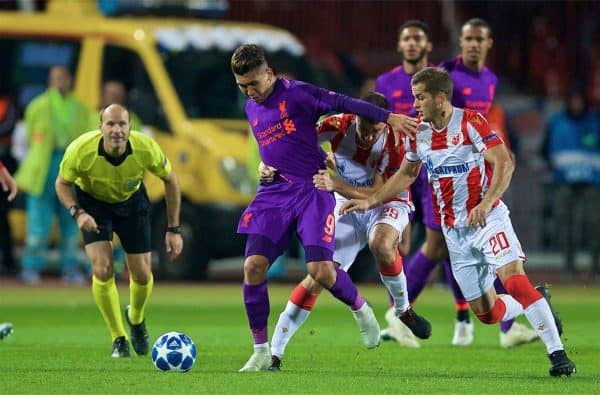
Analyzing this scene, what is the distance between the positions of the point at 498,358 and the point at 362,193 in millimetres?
1698

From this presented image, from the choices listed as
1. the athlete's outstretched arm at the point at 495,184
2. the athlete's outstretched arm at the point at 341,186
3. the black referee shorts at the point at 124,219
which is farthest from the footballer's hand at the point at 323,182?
the black referee shorts at the point at 124,219

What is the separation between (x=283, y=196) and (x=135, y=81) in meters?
9.05

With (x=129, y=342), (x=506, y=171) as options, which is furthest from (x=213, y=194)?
(x=506, y=171)

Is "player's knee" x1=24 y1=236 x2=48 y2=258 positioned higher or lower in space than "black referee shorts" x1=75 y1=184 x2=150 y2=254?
lower

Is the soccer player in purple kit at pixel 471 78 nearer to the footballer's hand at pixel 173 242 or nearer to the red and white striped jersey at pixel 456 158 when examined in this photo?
the red and white striped jersey at pixel 456 158

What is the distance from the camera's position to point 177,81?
766 inches

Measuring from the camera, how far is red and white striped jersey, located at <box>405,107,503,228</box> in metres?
10.8

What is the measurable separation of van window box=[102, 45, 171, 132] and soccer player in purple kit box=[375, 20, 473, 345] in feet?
19.5

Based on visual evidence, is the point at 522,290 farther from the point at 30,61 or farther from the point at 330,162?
the point at 30,61

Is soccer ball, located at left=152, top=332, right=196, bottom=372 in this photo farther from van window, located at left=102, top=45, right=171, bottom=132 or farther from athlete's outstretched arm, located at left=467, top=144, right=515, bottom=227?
van window, located at left=102, top=45, right=171, bottom=132

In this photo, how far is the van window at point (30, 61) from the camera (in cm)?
1981

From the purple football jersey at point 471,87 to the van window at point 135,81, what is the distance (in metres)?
6.34

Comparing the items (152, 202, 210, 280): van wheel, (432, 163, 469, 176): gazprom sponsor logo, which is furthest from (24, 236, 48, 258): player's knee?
(432, 163, 469, 176): gazprom sponsor logo

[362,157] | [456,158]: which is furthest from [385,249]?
[456,158]
